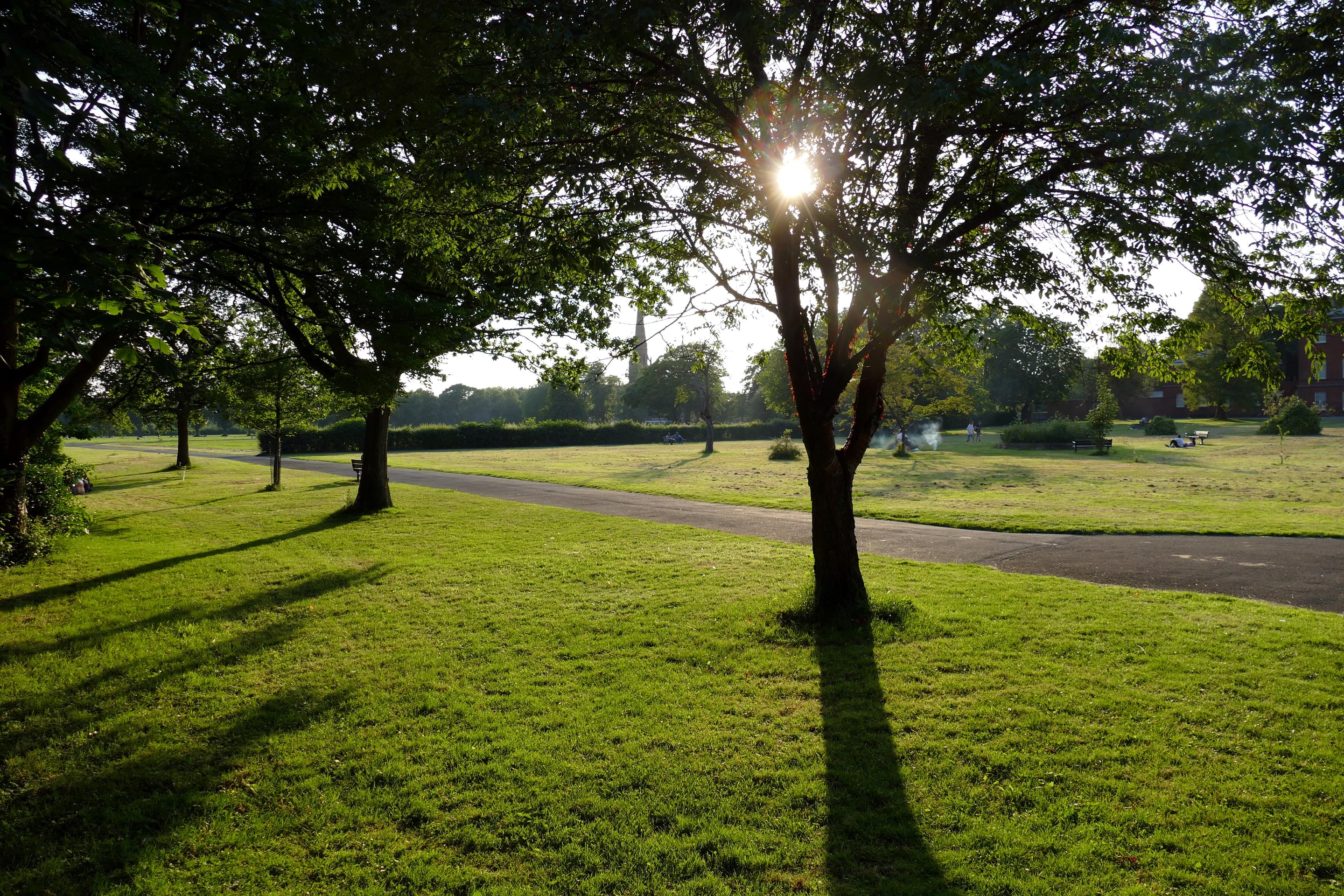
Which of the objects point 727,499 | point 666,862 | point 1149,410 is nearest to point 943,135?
point 666,862

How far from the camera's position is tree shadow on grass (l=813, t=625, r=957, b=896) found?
3494mm

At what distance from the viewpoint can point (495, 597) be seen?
9023 millimetres

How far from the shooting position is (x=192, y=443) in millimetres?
84500

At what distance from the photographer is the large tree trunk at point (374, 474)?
1703 centimetres

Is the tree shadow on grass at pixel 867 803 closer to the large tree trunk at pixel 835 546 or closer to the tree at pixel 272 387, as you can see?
the large tree trunk at pixel 835 546

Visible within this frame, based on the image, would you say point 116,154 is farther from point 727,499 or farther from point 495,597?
point 727,499

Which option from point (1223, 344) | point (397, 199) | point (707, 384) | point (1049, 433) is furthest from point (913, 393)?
point (397, 199)

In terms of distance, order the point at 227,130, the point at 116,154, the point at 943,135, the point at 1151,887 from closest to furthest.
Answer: the point at 1151,887 < the point at 943,135 < the point at 116,154 < the point at 227,130

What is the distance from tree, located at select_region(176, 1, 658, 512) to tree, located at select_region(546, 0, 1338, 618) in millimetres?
885

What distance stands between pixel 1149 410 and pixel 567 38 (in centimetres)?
9485

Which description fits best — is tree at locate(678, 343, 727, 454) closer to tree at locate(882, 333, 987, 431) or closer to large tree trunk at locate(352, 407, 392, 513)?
large tree trunk at locate(352, 407, 392, 513)

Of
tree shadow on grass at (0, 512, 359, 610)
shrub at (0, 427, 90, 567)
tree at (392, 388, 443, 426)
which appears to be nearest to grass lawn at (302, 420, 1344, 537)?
tree shadow on grass at (0, 512, 359, 610)

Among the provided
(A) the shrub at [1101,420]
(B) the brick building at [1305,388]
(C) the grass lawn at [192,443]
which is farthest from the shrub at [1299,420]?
(C) the grass lawn at [192,443]

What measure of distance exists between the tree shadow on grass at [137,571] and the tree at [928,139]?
9.24 m
